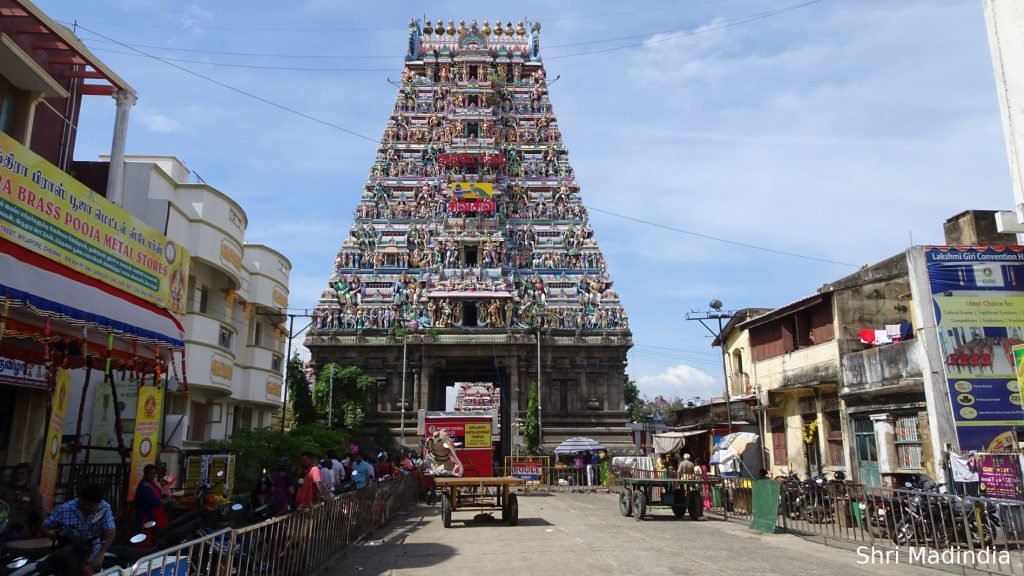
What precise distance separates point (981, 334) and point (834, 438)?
17.8 feet

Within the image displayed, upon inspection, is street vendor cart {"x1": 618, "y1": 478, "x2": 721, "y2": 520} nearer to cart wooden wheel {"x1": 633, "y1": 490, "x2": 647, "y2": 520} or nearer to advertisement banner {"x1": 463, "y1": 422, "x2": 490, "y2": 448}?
cart wooden wheel {"x1": 633, "y1": 490, "x2": 647, "y2": 520}

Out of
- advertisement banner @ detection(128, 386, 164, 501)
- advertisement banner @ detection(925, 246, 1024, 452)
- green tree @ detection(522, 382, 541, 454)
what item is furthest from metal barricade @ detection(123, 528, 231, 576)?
green tree @ detection(522, 382, 541, 454)

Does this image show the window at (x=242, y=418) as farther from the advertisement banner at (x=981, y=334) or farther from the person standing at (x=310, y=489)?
the advertisement banner at (x=981, y=334)

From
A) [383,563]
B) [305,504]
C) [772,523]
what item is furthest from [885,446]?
[305,504]

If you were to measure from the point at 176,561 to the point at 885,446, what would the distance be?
15875 millimetres

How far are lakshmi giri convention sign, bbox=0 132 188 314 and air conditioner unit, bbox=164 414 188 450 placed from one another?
3934 millimetres

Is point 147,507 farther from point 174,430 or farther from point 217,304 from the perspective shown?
point 217,304

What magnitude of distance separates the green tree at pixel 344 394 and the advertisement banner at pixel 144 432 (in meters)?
21.5

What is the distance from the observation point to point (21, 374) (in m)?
12.7

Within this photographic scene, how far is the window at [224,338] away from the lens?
768 inches

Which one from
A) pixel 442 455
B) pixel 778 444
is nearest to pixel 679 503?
pixel 778 444

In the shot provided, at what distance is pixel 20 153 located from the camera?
32.1ft

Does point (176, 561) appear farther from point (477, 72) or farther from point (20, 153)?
point (477, 72)

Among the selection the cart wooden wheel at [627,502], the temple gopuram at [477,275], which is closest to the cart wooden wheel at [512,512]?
the cart wooden wheel at [627,502]
